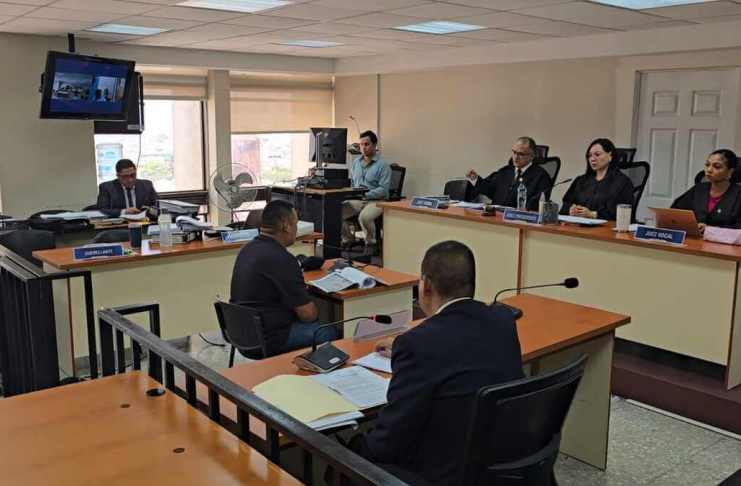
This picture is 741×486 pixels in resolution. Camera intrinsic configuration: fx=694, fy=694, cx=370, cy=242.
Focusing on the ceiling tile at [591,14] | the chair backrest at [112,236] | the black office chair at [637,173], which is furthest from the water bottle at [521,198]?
the chair backrest at [112,236]

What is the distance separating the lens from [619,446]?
3.39 meters

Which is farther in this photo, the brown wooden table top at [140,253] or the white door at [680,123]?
the white door at [680,123]

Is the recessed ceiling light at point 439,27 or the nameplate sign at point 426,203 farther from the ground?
the recessed ceiling light at point 439,27

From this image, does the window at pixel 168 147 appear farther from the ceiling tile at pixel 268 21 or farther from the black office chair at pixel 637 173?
the black office chair at pixel 637 173

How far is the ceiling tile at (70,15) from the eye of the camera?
5312mm

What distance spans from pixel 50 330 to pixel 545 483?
1579mm

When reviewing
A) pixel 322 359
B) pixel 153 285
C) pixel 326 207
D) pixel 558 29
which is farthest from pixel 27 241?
pixel 558 29

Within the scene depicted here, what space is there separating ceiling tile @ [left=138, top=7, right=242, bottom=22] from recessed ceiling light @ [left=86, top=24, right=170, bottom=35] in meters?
0.77

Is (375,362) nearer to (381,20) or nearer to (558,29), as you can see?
(381,20)

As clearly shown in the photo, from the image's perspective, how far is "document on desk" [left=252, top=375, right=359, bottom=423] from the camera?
6.38ft

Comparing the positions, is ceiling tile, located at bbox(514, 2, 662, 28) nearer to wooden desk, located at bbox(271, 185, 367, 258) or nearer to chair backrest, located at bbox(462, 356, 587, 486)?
wooden desk, located at bbox(271, 185, 367, 258)

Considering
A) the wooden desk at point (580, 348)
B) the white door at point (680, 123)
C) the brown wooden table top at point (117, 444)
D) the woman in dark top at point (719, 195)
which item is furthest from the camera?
the white door at point (680, 123)

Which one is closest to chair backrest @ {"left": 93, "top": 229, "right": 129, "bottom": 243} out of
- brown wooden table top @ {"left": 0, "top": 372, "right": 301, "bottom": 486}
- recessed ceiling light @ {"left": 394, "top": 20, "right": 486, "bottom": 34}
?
recessed ceiling light @ {"left": 394, "top": 20, "right": 486, "bottom": 34}

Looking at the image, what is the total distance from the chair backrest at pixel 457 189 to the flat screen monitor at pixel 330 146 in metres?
1.50
